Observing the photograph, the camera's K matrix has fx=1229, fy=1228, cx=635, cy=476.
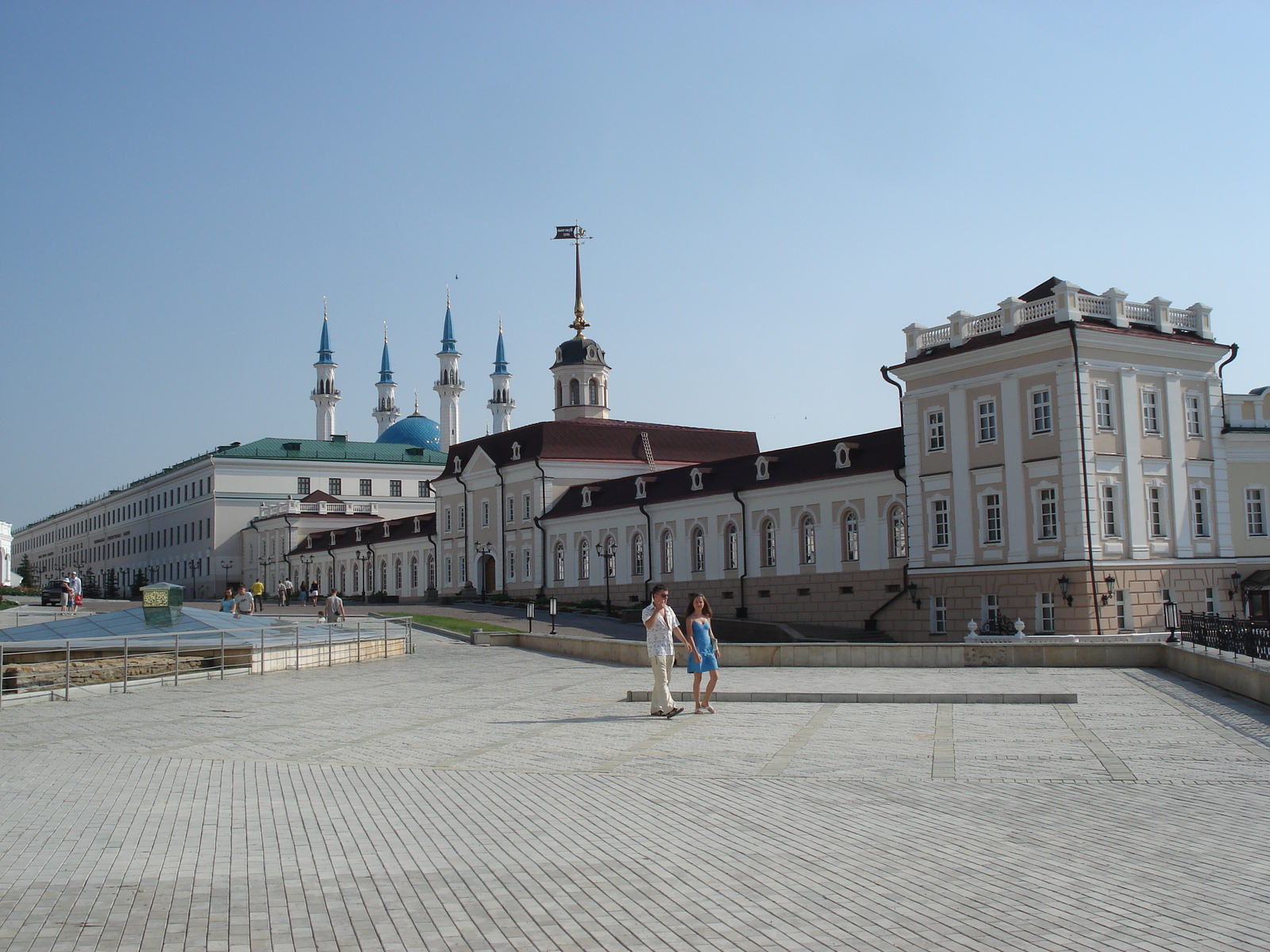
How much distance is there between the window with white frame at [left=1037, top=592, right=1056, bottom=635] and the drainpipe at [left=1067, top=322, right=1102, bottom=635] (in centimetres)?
140

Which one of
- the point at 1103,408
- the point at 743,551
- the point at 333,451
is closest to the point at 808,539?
the point at 743,551

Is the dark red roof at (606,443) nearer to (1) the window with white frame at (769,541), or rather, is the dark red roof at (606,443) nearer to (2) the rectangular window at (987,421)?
(1) the window with white frame at (769,541)

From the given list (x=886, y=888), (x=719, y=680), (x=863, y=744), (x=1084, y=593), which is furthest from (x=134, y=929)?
(x=1084, y=593)

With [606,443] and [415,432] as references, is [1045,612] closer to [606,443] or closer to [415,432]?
[606,443]

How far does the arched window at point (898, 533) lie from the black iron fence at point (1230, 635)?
16.9 metres

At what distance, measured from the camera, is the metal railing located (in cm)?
2139

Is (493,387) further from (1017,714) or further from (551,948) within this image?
(551,948)

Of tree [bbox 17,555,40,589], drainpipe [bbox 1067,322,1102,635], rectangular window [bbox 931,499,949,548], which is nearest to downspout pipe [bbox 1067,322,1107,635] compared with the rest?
drainpipe [bbox 1067,322,1102,635]

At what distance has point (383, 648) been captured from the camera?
112 ft

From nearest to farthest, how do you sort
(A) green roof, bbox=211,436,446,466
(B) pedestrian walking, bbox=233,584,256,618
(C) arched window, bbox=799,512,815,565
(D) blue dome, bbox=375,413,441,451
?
(B) pedestrian walking, bbox=233,584,256,618 < (C) arched window, bbox=799,512,815,565 < (A) green roof, bbox=211,436,446,466 < (D) blue dome, bbox=375,413,441,451

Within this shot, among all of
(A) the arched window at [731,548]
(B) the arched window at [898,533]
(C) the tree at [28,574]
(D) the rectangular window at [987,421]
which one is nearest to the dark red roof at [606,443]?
(A) the arched window at [731,548]

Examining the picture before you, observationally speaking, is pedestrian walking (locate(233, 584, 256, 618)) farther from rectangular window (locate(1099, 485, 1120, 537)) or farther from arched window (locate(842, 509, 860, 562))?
rectangular window (locate(1099, 485, 1120, 537))

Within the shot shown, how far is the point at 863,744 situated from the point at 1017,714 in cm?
347

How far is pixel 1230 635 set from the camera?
22.2 meters
